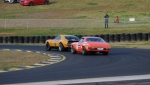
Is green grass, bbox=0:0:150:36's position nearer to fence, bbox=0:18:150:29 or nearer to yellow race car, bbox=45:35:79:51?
fence, bbox=0:18:150:29

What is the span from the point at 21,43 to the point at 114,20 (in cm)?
1361

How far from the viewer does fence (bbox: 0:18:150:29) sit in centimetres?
5288

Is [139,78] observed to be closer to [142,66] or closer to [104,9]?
[142,66]

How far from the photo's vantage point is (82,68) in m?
20.8

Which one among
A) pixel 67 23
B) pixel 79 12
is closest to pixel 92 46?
pixel 67 23

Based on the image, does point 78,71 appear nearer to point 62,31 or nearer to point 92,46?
point 92,46

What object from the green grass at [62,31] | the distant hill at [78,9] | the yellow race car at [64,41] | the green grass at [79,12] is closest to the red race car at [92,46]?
the yellow race car at [64,41]

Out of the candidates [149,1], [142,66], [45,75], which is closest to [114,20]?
[149,1]

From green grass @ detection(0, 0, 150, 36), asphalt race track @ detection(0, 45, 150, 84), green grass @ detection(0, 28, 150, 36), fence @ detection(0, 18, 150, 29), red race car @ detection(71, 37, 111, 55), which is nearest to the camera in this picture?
asphalt race track @ detection(0, 45, 150, 84)

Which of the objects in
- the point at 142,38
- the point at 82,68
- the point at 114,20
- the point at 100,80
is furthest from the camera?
the point at 114,20

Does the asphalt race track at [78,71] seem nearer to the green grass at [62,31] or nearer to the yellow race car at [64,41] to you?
the yellow race car at [64,41]

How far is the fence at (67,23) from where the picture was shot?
2082 inches

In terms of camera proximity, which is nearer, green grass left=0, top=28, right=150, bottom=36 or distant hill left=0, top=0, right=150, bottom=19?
green grass left=0, top=28, right=150, bottom=36

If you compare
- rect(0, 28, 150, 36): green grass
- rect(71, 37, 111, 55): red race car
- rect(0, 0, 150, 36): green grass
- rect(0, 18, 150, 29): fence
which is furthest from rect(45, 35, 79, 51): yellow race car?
rect(0, 18, 150, 29): fence
